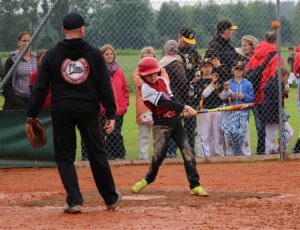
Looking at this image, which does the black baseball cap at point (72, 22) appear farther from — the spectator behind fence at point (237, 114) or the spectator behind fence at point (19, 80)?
the spectator behind fence at point (237, 114)

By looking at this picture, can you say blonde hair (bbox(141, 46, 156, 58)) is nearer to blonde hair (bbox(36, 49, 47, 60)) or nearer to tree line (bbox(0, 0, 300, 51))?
tree line (bbox(0, 0, 300, 51))

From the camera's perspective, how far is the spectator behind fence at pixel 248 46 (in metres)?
14.3

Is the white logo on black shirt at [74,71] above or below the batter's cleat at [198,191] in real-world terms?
Answer: above

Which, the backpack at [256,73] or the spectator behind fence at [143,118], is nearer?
the spectator behind fence at [143,118]

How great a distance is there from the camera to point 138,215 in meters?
8.31

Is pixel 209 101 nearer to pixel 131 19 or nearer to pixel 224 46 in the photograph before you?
pixel 224 46

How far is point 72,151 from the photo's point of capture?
8.75 m

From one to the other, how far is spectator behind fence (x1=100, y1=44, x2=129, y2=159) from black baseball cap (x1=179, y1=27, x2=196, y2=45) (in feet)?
3.75

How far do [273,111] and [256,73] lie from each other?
2.27 feet

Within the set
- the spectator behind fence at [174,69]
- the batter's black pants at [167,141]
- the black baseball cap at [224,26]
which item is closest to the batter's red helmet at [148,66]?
the batter's black pants at [167,141]

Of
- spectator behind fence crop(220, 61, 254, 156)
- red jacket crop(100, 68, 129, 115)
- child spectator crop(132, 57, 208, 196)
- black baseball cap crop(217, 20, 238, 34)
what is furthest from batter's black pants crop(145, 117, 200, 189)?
black baseball cap crop(217, 20, 238, 34)

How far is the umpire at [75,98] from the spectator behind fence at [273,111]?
5.53 metres

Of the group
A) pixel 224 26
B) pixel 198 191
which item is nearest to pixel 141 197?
pixel 198 191

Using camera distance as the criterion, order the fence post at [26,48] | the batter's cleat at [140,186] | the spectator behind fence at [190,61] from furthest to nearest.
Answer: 1. the spectator behind fence at [190,61]
2. the fence post at [26,48]
3. the batter's cleat at [140,186]
